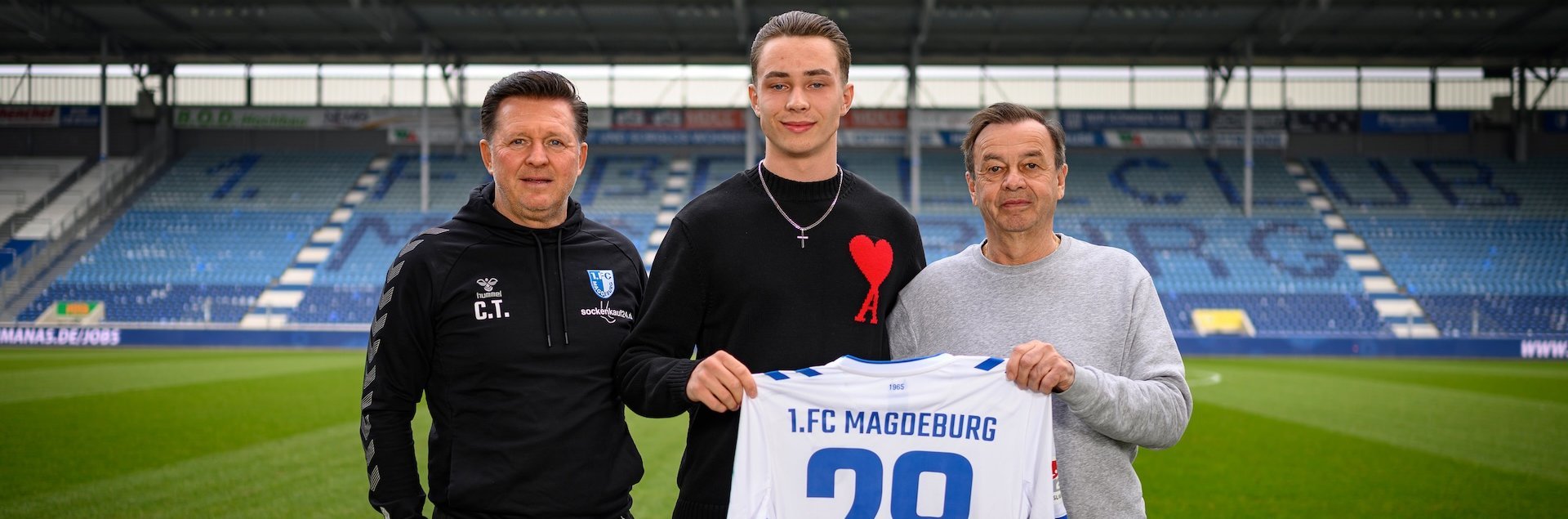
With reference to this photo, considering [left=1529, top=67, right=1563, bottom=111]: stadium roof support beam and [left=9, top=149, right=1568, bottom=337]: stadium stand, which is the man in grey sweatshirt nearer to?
[left=9, top=149, right=1568, bottom=337]: stadium stand

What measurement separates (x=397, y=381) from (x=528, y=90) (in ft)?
2.86

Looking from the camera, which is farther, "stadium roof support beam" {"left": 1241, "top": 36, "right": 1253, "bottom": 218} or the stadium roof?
"stadium roof support beam" {"left": 1241, "top": 36, "right": 1253, "bottom": 218}

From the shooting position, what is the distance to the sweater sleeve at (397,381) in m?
2.67

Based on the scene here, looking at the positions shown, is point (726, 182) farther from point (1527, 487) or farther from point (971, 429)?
point (1527, 487)

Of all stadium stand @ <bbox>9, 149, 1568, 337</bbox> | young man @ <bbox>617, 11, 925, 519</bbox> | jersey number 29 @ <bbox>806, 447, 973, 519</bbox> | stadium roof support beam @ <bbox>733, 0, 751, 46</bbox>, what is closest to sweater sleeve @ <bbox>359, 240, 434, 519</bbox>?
young man @ <bbox>617, 11, 925, 519</bbox>

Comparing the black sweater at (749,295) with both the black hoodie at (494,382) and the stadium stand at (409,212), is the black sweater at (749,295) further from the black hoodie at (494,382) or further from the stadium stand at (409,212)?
the stadium stand at (409,212)

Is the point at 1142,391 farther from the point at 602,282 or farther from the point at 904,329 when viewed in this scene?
the point at 602,282

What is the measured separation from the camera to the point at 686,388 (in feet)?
8.05

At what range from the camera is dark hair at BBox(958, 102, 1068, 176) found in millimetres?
2684

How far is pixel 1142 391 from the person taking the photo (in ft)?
8.01

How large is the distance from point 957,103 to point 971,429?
29.4m

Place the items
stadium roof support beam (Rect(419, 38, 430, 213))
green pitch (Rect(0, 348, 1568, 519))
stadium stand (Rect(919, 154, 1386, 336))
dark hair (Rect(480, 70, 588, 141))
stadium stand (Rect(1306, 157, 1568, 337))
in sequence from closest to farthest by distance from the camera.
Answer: dark hair (Rect(480, 70, 588, 141)) → green pitch (Rect(0, 348, 1568, 519)) → stadium stand (Rect(1306, 157, 1568, 337)) → stadium stand (Rect(919, 154, 1386, 336)) → stadium roof support beam (Rect(419, 38, 430, 213))

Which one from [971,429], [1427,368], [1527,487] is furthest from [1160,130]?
[971,429]

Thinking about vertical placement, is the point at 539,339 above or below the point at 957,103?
below
